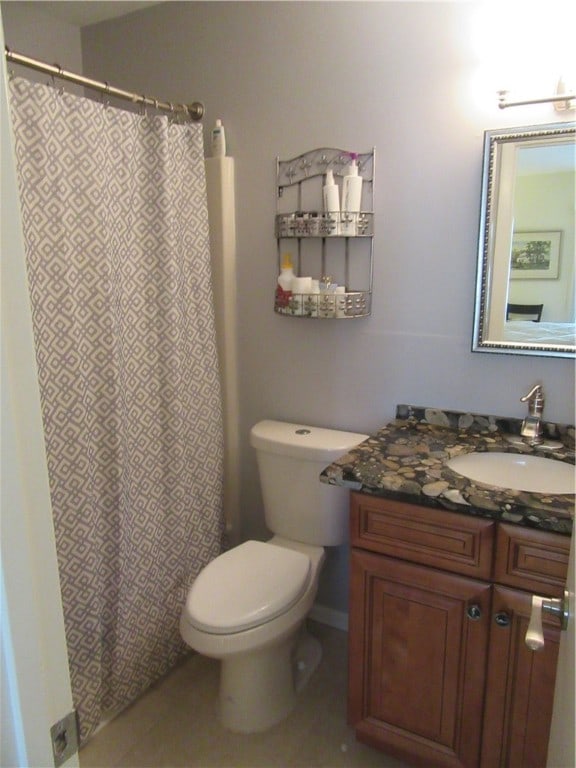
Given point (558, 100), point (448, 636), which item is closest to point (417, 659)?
point (448, 636)

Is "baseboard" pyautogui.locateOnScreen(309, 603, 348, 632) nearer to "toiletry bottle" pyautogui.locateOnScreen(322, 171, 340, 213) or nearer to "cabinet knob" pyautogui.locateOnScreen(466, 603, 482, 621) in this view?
"cabinet knob" pyautogui.locateOnScreen(466, 603, 482, 621)

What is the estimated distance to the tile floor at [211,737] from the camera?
167 cm

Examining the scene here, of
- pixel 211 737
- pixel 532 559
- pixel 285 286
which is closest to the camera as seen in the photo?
pixel 532 559

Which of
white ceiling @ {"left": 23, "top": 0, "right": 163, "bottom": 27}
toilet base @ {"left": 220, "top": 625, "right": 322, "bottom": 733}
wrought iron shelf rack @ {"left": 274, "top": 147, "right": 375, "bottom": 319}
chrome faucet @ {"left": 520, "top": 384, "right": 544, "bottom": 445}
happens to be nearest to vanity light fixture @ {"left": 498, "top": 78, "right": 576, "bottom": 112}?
wrought iron shelf rack @ {"left": 274, "top": 147, "right": 375, "bottom": 319}

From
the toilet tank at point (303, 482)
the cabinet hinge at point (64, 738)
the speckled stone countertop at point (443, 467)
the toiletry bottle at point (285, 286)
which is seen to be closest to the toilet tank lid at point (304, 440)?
the toilet tank at point (303, 482)

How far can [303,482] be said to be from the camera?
1941mm

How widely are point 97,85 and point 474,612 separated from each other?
1.80 m

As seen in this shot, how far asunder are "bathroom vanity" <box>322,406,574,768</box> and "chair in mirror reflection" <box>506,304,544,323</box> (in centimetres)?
36

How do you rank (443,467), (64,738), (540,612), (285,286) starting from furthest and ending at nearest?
(285,286) < (443,467) < (540,612) < (64,738)

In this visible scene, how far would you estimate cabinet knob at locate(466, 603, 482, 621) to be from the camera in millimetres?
1354

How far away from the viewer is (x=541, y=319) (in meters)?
1.65

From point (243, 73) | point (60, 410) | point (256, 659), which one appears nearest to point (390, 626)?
point (256, 659)

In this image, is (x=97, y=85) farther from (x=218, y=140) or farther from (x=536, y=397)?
(x=536, y=397)

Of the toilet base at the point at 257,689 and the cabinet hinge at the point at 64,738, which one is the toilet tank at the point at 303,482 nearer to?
the toilet base at the point at 257,689
